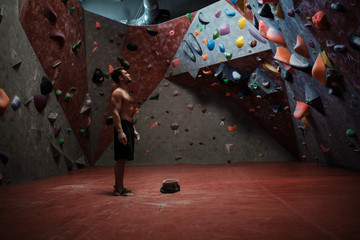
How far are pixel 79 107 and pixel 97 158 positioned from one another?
1226 millimetres

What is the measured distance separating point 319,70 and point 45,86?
118 inches

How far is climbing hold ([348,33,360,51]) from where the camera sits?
167 cm

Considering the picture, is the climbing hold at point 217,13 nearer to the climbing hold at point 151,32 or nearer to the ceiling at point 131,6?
the climbing hold at point 151,32

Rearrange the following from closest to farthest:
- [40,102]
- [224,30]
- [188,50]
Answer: [40,102] → [224,30] → [188,50]

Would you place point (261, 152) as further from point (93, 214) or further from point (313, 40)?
point (93, 214)

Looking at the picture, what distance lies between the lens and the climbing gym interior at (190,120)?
1239 mm

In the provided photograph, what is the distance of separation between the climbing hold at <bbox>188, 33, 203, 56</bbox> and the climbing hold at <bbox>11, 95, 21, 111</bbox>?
2700 mm

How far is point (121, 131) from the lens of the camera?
189 cm

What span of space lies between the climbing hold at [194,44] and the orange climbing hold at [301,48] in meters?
2.07

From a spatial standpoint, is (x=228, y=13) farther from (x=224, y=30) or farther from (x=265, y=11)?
(x=265, y=11)

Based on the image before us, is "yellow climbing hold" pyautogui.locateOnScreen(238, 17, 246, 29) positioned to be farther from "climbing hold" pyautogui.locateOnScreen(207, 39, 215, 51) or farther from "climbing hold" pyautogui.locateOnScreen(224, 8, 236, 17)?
"climbing hold" pyautogui.locateOnScreen(207, 39, 215, 51)

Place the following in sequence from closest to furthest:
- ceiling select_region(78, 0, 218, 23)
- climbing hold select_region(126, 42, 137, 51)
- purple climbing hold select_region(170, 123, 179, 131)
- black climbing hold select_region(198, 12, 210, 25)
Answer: black climbing hold select_region(198, 12, 210, 25)
climbing hold select_region(126, 42, 137, 51)
purple climbing hold select_region(170, 123, 179, 131)
ceiling select_region(78, 0, 218, 23)

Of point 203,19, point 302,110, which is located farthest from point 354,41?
point 203,19

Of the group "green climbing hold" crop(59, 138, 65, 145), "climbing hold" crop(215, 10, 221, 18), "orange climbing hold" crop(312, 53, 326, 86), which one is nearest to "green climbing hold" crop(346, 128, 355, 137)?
"orange climbing hold" crop(312, 53, 326, 86)
